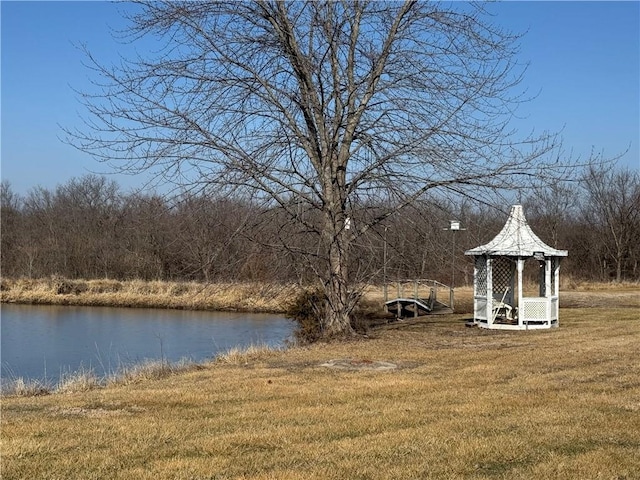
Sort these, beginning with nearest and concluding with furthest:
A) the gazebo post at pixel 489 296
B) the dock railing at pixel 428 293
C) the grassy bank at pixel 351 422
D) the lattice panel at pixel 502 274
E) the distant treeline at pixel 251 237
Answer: the grassy bank at pixel 351 422 < the distant treeline at pixel 251 237 < the gazebo post at pixel 489 296 < the lattice panel at pixel 502 274 < the dock railing at pixel 428 293

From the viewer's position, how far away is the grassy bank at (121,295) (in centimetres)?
3244

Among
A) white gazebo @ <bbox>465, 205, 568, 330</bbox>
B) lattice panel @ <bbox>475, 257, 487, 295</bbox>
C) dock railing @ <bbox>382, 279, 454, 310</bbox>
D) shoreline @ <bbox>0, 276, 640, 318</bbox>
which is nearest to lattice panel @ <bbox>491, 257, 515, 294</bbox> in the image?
Result: white gazebo @ <bbox>465, 205, 568, 330</bbox>

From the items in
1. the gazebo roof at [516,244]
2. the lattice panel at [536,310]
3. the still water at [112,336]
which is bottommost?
the still water at [112,336]

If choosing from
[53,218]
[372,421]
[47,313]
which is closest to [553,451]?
[372,421]

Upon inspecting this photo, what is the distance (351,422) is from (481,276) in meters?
13.2

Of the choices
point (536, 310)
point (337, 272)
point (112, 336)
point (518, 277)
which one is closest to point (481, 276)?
point (518, 277)

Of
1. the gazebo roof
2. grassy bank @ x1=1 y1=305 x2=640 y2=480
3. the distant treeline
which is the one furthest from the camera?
the gazebo roof

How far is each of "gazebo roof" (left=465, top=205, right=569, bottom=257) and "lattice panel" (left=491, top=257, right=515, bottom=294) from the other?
146 centimetres

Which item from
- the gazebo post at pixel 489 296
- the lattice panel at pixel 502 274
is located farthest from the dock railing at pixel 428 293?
the gazebo post at pixel 489 296

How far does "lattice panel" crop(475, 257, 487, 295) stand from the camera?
19.1 meters

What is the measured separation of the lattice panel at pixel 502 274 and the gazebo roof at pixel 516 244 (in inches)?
57.4

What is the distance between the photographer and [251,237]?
567 inches

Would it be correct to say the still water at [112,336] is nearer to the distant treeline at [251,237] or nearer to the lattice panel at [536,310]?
the distant treeline at [251,237]

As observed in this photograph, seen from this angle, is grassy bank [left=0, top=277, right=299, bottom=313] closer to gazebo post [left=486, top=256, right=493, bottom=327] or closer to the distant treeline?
the distant treeline
